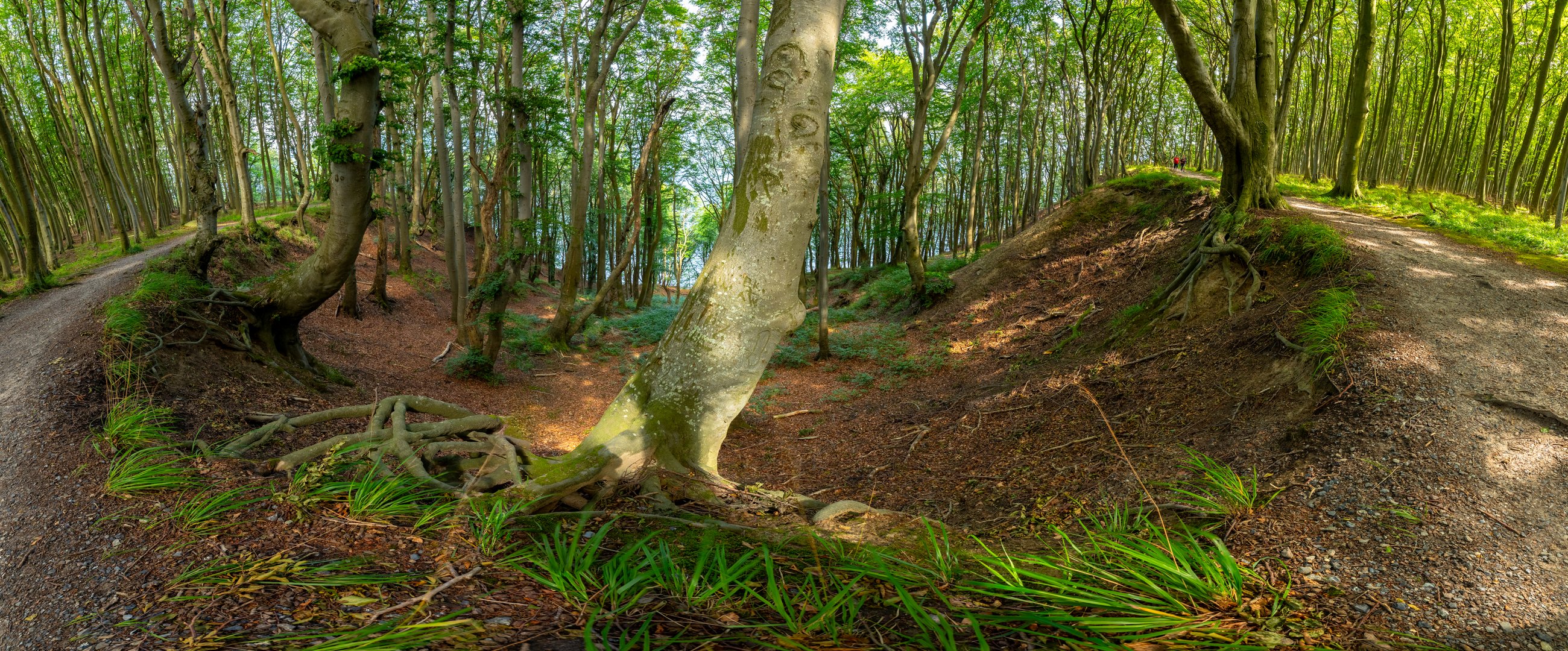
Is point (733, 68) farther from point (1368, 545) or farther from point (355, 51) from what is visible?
point (1368, 545)

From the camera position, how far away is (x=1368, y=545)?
2713 mm

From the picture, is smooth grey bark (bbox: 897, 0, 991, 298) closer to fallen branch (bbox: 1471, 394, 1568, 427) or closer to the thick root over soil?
fallen branch (bbox: 1471, 394, 1568, 427)

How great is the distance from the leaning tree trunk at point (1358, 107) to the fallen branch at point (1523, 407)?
38.2ft

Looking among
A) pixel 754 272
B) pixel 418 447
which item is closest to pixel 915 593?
pixel 754 272

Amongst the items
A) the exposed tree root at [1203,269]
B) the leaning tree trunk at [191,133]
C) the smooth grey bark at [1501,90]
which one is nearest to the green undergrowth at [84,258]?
the leaning tree trunk at [191,133]

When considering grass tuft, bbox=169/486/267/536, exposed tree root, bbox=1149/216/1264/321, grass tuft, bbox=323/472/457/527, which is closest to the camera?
grass tuft, bbox=169/486/267/536

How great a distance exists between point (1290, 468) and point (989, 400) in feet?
12.2

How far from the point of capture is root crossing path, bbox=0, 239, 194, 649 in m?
2.16

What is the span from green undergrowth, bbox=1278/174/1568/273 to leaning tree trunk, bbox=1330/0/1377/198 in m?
0.39

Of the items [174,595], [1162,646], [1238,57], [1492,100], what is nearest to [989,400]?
[1162,646]

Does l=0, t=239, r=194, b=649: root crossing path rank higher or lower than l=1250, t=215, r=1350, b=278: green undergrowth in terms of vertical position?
lower

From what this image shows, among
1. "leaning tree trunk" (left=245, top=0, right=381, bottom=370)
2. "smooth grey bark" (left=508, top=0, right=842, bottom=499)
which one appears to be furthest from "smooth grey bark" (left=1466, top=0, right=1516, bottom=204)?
"leaning tree trunk" (left=245, top=0, right=381, bottom=370)

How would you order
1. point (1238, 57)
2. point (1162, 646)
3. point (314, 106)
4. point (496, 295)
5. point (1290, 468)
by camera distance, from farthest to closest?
1. point (314, 106)
2. point (496, 295)
3. point (1238, 57)
4. point (1290, 468)
5. point (1162, 646)

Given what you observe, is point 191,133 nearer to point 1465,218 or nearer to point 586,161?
point 586,161
